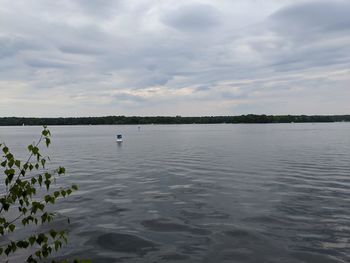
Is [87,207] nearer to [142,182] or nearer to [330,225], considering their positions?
[142,182]

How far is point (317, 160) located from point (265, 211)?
24.4m

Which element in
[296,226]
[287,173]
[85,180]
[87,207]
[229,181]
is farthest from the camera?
[287,173]

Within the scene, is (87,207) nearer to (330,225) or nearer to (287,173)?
(330,225)

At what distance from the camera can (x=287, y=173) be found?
95.6 ft

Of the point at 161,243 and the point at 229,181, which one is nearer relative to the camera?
the point at 161,243

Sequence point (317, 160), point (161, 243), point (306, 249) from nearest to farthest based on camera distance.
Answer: point (306, 249), point (161, 243), point (317, 160)

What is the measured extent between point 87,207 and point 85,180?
31.1 ft

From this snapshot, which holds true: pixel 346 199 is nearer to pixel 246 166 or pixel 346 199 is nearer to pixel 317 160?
pixel 246 166

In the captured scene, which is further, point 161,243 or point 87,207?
point 87,207

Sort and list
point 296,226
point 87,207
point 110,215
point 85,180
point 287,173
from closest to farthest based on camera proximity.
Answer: point 296,226 < point 110,215 < point 87,207 < point 85,180 < point 287,173

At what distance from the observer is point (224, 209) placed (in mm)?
17297

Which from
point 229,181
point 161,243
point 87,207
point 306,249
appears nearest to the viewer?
point 306,249

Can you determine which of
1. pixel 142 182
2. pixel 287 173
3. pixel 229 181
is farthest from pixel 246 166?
pixel 142 182

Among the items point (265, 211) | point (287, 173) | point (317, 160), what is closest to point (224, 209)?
point (265, 211)
